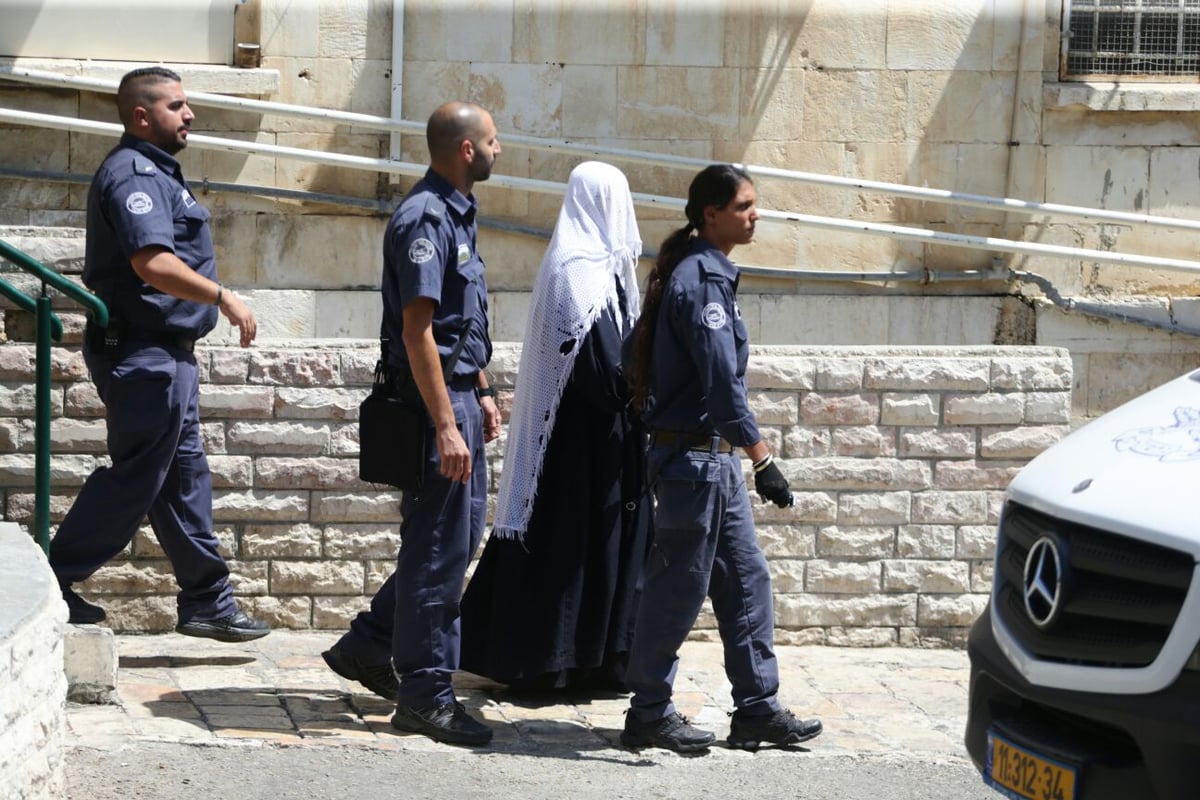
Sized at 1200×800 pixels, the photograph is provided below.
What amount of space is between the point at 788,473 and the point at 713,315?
6.41ft

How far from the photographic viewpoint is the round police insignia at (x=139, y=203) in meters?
5.70

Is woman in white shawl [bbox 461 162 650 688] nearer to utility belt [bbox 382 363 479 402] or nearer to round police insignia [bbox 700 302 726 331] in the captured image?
utility belt [bbox 382 363 479 402]

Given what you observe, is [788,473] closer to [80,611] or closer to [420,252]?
[420,252]

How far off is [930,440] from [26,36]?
588cm

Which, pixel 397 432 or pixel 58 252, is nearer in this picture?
pixel 397 432

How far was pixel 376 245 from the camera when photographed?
1038 cm

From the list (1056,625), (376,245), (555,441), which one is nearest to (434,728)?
(555,441)

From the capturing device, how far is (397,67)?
10180mm

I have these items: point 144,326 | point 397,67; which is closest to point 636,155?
point 397,67

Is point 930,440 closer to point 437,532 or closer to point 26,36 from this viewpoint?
point 437,532

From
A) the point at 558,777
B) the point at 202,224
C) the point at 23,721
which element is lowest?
the point at 558,777

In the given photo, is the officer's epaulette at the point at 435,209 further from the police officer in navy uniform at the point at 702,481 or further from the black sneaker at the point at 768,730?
the black sneaker at the point at 768,730

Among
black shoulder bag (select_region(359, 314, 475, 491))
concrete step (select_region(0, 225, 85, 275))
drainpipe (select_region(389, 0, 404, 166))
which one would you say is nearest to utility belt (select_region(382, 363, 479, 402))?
black shoulder bag (select_region(359, 314, 475, 491))

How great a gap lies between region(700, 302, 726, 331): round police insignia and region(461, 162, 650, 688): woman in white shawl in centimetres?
62
